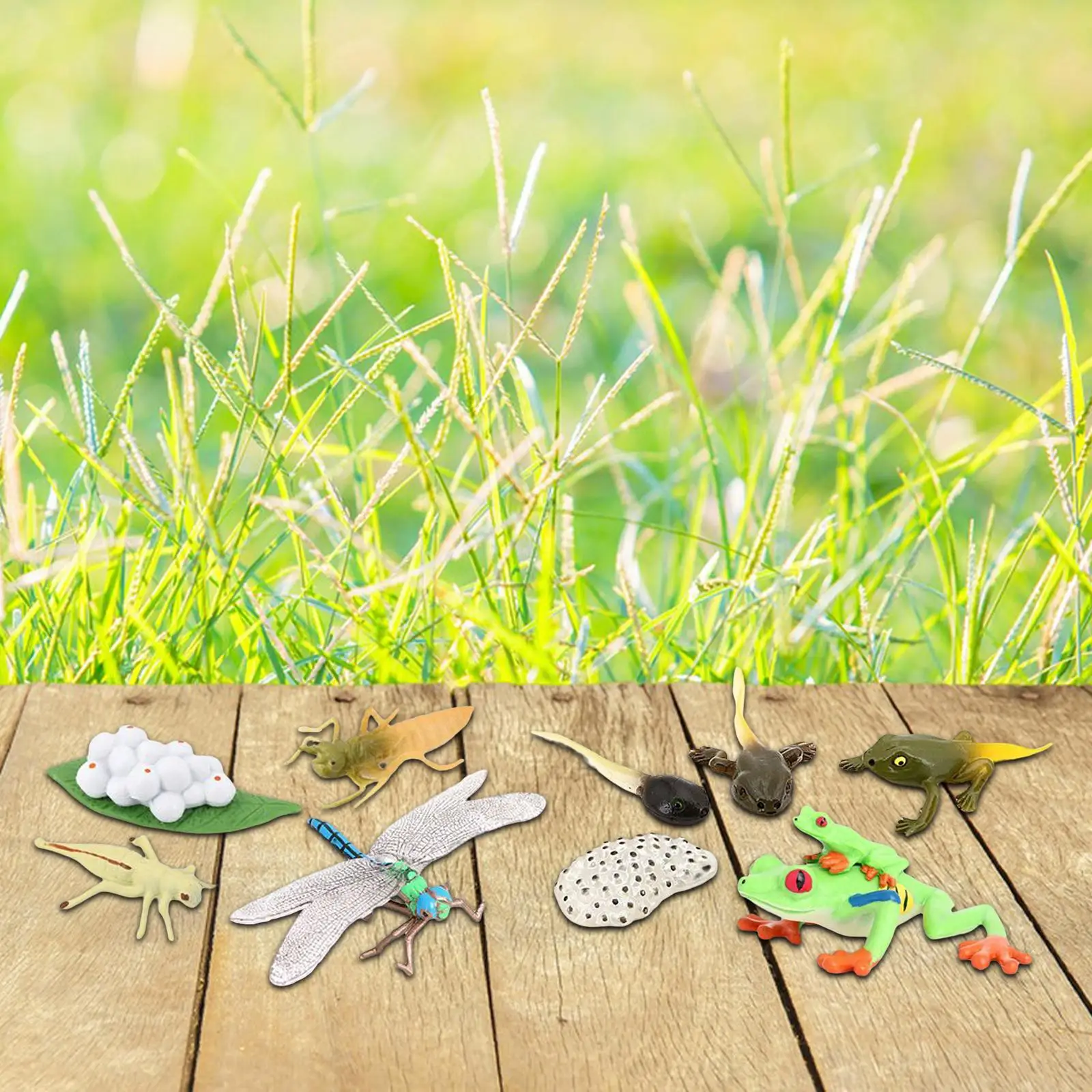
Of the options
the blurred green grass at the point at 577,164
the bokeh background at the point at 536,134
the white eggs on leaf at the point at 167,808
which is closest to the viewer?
the white eggs on leaf at the point at 167,808

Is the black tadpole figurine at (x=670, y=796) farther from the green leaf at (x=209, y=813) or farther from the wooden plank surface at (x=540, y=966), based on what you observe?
the green leaf at (x=209, y=813)

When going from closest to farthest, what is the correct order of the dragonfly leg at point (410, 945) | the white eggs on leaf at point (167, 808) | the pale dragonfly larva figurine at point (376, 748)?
the dragonfly leg at point (410, 945) < the white eggs on leaf at point (167, 808) < the pale dragonfly larva figurine at point (376, 748)

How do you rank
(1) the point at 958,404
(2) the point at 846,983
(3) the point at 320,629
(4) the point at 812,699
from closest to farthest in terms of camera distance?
(2) the point at 846,983, (4) the point at 812,699, (3) the point at 320,629, (1) the point at 958,404

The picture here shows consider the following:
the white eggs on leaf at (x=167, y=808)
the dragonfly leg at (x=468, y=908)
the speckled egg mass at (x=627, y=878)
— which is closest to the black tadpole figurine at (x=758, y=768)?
the speckled egg mass at (x=627, y=878)

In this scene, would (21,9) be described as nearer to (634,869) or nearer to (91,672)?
(91,672)

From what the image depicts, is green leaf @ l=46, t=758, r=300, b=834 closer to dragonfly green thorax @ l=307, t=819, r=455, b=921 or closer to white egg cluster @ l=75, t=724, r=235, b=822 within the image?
white egg cluster @ l=75, t=724, r=235, b=822

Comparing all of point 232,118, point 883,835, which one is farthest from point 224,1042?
point 232,118

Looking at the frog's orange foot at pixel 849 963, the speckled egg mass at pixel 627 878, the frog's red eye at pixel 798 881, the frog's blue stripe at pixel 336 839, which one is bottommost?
the frog's blue stripe at pixel 336 839
